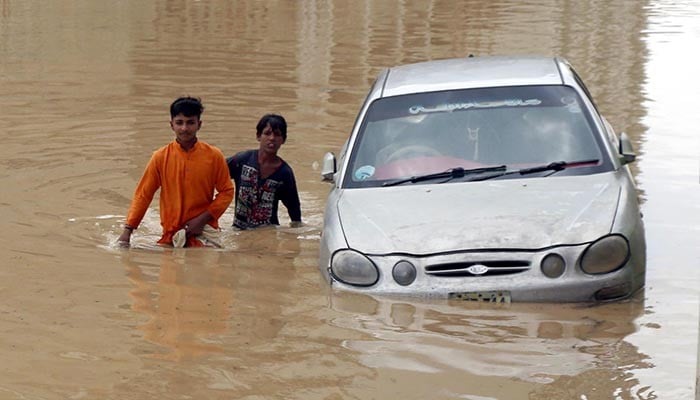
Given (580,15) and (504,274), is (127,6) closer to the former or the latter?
(580,15)

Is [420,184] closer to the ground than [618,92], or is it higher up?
higher up

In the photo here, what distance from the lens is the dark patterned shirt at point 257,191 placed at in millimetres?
10141

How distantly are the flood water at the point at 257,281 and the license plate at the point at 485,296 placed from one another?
0.04m

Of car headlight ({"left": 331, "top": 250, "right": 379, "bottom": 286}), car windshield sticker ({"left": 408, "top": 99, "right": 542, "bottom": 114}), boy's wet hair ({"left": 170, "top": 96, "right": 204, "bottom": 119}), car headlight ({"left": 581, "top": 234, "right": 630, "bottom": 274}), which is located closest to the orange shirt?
boy's wet hair ({"left": 170, "top": 96, "right": 204, "bottom": 119})

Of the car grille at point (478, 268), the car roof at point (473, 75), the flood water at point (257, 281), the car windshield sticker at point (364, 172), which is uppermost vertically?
the car roof at point (473, 75)

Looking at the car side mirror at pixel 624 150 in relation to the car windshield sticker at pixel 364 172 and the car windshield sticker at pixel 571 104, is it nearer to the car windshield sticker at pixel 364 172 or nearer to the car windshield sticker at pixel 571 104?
the car windshield sticker at pixel 571 104

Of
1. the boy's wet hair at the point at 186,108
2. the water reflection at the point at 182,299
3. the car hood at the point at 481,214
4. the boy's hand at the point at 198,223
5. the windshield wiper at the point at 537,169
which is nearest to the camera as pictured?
the water reflection at the point at 182,299

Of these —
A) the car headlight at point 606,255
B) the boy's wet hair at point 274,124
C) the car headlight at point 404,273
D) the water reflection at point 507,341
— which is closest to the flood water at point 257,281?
the water reflection at point 507,341

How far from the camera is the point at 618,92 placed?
1803 centimetres

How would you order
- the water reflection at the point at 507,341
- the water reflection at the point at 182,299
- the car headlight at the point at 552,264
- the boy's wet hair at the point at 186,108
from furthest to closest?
1. the boy's wet hair at the point at 186,108
2. the car headlight at the point at 552,264
3. the water reflection at the point at 182,299
4. the water reflection at the point at 507,341

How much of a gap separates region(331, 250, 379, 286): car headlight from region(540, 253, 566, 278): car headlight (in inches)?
36.8

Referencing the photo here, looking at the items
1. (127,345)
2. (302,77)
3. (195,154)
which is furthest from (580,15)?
(127,345)

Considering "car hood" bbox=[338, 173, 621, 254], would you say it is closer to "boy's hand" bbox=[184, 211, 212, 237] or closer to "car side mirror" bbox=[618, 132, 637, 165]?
"car side mirror" bbox=[618, 132, 637, 165]

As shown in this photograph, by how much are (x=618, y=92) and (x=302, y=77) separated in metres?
4.54
